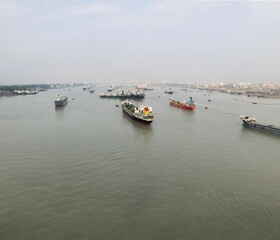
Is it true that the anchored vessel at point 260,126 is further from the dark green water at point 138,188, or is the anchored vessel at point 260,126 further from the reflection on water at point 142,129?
the reflection on water at point 142,129

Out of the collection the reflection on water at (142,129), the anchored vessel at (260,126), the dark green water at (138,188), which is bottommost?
the dark green water at (138,188)

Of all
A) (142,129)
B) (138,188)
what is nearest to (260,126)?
(142,129)

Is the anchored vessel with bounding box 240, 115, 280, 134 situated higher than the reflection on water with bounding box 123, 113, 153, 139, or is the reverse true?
the anchored vessel with bounding box 240, 115, 280, 134

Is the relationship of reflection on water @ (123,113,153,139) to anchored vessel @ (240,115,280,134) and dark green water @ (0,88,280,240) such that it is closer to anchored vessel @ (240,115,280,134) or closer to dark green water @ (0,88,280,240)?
dark green water @ (0,88,280,240)

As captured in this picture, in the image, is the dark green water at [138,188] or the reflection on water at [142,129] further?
the reflection on water at [142,129]

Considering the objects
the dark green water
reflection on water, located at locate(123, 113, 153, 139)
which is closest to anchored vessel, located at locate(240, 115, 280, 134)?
the dark green water

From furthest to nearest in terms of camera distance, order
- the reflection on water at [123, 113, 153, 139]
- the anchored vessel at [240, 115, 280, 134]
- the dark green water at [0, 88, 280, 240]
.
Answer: the anchored vessel at [240, 115, 280, 134], the reflection on water at [123, 113, 153, 139], the dark green water at [0, 88, 280, 240]

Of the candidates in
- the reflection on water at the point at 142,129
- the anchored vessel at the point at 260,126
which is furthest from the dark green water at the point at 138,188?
the anchored vessel at the point at 260,126

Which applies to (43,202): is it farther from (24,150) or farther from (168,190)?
(24,150)
